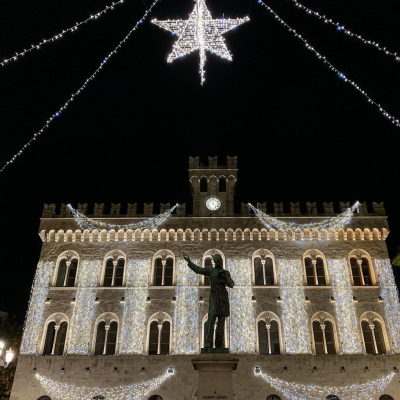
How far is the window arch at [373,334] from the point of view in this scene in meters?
26.5

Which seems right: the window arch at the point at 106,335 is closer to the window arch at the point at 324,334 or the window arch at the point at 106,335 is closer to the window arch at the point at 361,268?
the window arch at the point at 324,334

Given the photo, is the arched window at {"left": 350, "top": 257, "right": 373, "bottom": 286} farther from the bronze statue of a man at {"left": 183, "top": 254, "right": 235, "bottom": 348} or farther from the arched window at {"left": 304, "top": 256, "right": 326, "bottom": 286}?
the bronze statue of a man at {"left": 183, "top": 254, "right": 235, "bottom": 348}

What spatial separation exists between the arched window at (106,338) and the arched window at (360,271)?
14932 millimetres

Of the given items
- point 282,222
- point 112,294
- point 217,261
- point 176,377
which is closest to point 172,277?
point 112,294

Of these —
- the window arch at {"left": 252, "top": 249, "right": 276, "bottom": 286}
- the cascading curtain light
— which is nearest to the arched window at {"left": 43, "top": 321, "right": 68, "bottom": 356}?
the cascading curtain light

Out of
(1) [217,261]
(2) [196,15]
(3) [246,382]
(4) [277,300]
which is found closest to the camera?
(1) [217,261]

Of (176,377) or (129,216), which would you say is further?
(129,216)

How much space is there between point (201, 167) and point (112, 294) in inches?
413

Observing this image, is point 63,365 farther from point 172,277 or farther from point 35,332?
point 172,277

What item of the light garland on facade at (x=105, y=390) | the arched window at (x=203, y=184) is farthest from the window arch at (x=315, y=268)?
the light garland on facade at (x=105, y=390)

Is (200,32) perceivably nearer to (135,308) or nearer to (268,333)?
(135,308)

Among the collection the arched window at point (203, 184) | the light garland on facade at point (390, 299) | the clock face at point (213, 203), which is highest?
the arched window at point (203, 184)

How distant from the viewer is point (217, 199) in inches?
1223

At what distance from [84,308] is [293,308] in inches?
494
